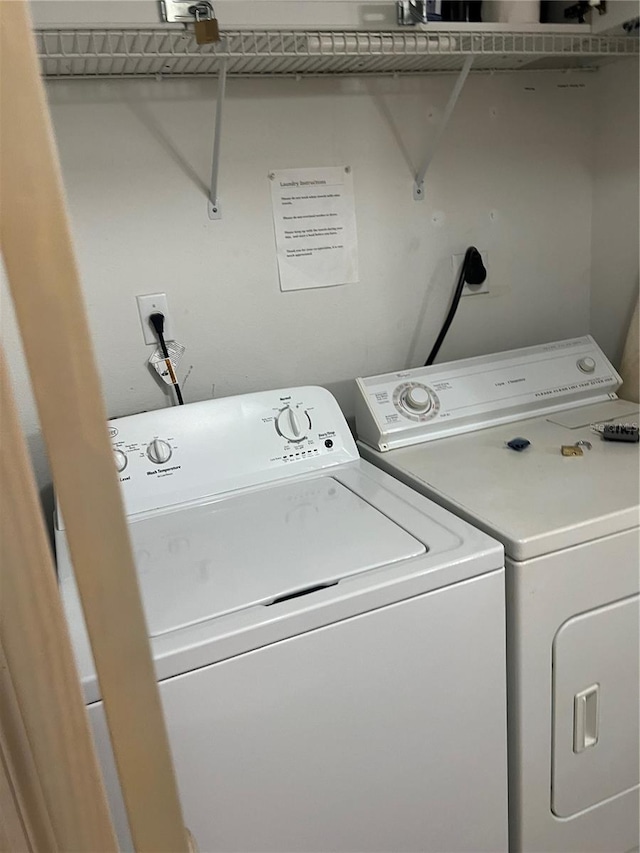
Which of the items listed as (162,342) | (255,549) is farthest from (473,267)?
(255,549)

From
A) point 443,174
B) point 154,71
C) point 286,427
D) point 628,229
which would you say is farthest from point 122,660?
point 628,229

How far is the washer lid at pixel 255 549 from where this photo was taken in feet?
3.30

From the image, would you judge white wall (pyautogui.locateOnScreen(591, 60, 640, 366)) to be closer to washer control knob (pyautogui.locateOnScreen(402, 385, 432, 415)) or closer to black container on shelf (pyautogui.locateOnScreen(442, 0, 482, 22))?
black container on shelf (pyautogui.locateOnScreen(442, 0, 482, 22))

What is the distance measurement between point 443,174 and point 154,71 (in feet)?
2.49

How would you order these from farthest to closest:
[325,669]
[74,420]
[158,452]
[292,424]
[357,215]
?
1. [357,215]
2. [292,424]
3. [158,452]
4. [325,669]
5. [74,420]

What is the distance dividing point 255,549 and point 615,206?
145cm

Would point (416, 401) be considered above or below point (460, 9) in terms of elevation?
below

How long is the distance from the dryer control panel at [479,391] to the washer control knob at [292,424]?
0.16 metres

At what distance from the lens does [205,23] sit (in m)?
1.09

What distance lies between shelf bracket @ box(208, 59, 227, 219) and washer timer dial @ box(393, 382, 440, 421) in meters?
0.59

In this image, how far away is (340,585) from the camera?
1.01 m

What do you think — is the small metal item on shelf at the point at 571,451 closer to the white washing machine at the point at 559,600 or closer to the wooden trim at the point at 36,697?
the white washing machine at the point at 559,600

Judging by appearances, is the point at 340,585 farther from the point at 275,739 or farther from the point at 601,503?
the point at 601,503

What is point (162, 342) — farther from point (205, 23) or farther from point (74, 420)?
point (74, 420)
